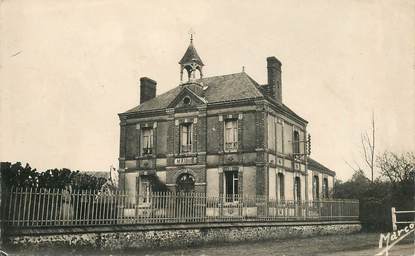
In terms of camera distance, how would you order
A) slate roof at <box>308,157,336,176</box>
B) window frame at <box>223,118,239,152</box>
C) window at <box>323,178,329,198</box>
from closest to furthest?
window frame at <box>223,118,239,152</box>
slate roof at <box>308,157,336,176</box>
window at <box>323,178,329,198</box>

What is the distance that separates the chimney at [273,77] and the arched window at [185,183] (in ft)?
23.4

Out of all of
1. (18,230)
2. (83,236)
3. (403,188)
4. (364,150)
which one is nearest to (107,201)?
(83,236)

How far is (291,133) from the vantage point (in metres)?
28.1

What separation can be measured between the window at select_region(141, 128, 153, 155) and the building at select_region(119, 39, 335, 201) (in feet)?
0.21

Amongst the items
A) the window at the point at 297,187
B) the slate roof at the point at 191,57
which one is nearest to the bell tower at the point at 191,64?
the slate roof at the point at 191,57

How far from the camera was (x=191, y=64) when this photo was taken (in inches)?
1065

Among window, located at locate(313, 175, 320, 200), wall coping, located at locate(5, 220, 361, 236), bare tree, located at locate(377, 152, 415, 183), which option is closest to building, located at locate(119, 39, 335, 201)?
wall coping, located at locate(5, 220, 361, 236)

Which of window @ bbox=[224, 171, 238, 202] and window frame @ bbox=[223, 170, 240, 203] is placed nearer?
window frame @ bbox=[223, 170, 240, 203]

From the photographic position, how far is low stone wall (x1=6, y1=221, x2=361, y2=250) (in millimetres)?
12125

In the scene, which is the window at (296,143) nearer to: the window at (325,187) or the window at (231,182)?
the window at (231,182)

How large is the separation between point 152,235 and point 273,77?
15.4 meters

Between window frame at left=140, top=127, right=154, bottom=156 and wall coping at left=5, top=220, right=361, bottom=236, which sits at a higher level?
window frame at left=140, top=127, right=154, bottom=156

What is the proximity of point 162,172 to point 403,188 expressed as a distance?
13892 mm

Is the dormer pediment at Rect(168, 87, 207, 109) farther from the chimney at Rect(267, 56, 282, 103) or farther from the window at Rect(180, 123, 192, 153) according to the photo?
the chimney at Rect(267, 56, 282, 103)
